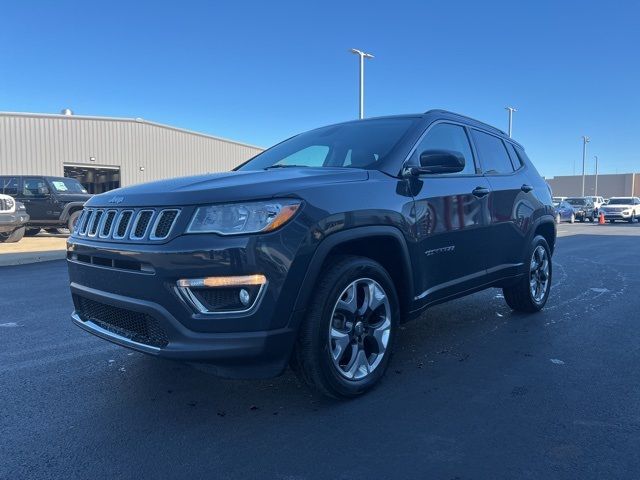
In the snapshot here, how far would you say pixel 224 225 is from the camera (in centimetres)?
267

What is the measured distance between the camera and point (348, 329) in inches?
124

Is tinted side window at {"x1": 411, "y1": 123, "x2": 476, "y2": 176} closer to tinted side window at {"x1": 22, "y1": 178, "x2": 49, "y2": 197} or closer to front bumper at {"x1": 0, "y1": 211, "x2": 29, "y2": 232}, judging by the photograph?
front bumper at {"x1": 0, "y1": 211, "x2": 29, "y2": 232}

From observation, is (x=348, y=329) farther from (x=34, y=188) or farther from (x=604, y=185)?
(x=604, y=185)

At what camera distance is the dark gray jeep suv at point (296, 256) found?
8.66ft

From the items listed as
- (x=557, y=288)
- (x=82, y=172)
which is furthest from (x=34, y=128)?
(x=557, y=288)

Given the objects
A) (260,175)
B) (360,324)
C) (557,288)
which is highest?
(260,175)

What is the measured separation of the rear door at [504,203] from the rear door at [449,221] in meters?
0.17

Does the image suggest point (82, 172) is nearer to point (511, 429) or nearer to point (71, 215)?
point (71, 215)

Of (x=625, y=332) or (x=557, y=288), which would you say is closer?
(x=625, y=332)

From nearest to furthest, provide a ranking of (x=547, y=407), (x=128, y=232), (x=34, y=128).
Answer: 1. (x=128, y=232)
2. (x=547, y=407)
3. (x=34, y=128)

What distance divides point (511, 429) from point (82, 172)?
111ft

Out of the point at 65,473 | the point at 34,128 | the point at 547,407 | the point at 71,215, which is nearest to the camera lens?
the point at 65,473

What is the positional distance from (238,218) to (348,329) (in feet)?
3.30

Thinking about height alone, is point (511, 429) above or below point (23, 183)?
below
